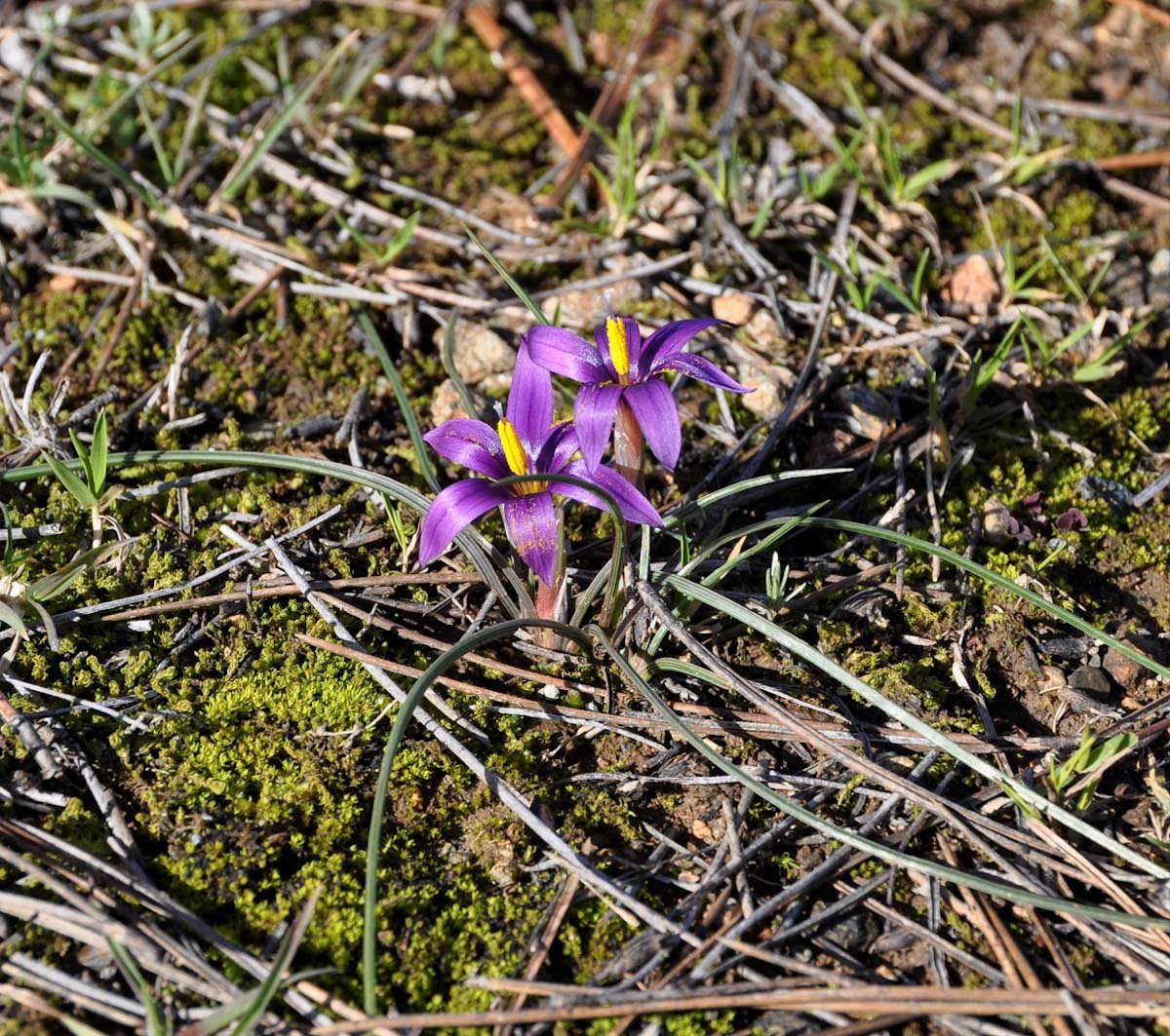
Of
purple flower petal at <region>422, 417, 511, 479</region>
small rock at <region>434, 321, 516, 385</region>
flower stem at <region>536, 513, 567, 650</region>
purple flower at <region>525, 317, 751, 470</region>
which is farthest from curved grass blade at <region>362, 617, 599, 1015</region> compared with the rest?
small rock at <region>434, 321, 516, 385</region>

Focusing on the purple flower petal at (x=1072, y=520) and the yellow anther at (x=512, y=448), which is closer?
the yellow anther at (x=512, y=448)

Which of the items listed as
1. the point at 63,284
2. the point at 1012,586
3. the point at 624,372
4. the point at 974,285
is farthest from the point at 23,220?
the point at 1012,586

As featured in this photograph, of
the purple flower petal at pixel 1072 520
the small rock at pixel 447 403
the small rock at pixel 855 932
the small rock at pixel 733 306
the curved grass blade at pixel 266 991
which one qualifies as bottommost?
the small rock at pixel 855 932

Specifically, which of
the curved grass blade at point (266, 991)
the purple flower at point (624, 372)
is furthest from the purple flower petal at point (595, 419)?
the curved grass blade at point (266, 991)

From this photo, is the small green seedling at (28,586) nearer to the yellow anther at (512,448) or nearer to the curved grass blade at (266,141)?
the yellow anther at (512,448)

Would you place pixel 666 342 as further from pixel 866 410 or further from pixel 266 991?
pixel 266 991

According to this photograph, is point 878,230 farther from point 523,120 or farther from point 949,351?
point 523,120

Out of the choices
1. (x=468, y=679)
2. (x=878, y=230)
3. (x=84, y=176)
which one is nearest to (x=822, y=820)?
(x=468, y=679)
